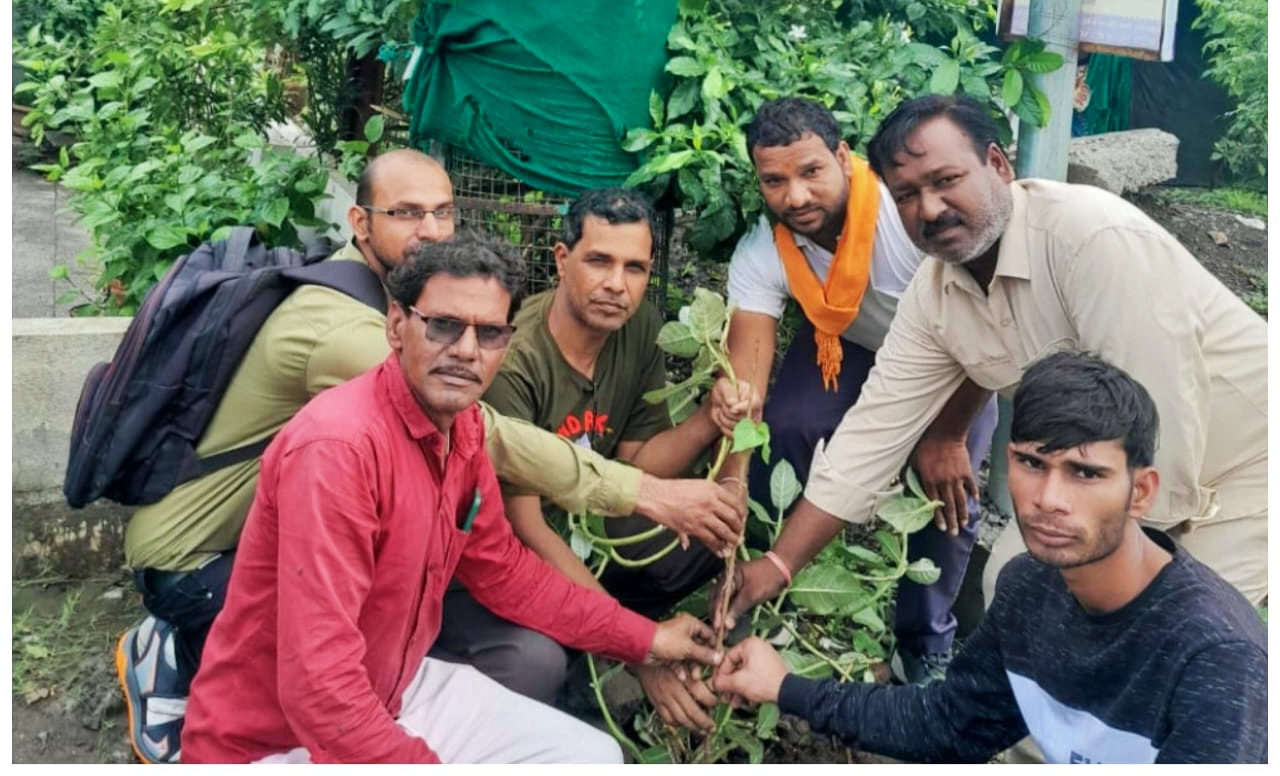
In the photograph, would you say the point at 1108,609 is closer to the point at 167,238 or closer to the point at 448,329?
the point at 448,329

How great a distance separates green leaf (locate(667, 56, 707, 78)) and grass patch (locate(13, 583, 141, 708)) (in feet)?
8.07

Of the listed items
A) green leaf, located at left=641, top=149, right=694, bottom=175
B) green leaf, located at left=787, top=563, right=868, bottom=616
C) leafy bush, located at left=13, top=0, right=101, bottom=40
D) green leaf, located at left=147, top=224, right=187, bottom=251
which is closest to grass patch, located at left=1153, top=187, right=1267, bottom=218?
green leaf, located at left=641, top=149, right=694, bottom=175

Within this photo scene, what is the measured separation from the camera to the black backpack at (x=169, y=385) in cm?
286

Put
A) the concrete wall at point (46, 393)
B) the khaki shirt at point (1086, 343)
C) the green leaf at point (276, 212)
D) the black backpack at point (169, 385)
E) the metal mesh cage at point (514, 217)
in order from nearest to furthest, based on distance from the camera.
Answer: the khaki shirt at point (1086, 343)
the black backpack at point (169, 385)
the metal mesh cage at point (514, 217)
the concrete wall at point (46, 393)
the green leaf at point (276, 212)

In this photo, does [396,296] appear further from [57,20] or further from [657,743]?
[57,20]

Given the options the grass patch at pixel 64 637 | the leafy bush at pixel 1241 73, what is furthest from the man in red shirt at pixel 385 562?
the leafy bush at pixel 1241 73

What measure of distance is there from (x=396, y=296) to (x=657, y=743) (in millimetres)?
1441

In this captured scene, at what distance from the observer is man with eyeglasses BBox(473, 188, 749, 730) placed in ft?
10.4

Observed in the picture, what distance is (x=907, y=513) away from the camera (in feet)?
10.8

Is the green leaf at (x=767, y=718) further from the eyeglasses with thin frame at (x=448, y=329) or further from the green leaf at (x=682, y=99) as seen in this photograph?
the green leaf at (x=682, y=99)

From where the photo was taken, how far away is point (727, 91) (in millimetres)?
3607

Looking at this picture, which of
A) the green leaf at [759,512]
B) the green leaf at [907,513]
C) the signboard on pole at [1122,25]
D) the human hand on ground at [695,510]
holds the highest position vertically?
the signboard on pole at [1122,25]

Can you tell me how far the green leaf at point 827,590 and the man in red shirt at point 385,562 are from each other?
69 centimetres

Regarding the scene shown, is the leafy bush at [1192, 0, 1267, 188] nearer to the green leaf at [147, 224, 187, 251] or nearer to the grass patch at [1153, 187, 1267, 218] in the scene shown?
the grass patch at [1153, 187, 1267, 218]
